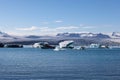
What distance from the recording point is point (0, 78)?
180 feet

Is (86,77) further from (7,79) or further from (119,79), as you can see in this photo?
(7,79)

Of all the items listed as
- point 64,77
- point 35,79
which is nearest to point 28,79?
point 35,79

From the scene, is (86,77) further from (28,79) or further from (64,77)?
(28,79)

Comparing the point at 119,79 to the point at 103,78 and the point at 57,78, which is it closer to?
the point at 103,78

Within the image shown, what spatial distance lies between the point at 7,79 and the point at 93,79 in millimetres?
11362

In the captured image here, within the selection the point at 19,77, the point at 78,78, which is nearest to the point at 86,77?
the point at 78,78

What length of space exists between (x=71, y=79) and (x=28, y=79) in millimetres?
5700

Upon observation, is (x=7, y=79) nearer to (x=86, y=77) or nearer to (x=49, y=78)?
(x=49, y=78)

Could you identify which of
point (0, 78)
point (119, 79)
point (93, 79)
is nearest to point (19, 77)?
point (0, 78)

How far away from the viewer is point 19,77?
184 feet

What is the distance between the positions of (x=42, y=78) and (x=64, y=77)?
10.8 ft

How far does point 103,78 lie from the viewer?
54.9m

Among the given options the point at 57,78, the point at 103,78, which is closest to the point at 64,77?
the point at 57,78

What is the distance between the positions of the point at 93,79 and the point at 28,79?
8590 mm
